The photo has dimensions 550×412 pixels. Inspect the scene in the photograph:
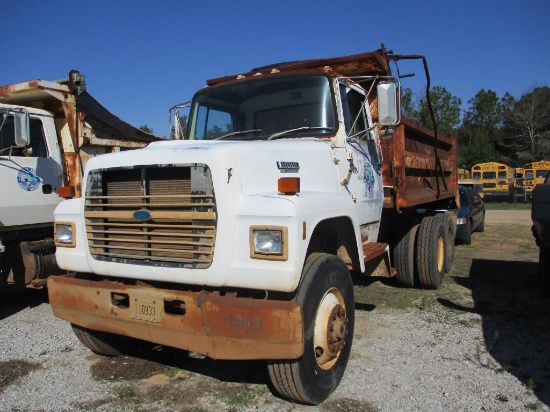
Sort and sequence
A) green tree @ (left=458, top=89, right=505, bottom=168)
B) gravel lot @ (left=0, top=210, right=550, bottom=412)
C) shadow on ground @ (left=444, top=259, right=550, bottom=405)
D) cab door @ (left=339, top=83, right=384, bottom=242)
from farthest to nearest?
green tree @ (left=458, top=89, right=505, bottom=168) → cab door @ (left=339, top=83, right=384, bottom=242) → shadow on ground @ (left=444, top=259, right=550, bottom=405) → gravel lot @ (left=0, top=210, right=550, bottom=412)

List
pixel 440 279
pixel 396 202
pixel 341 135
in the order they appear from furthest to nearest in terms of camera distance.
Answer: pixel 440 279 < pixel 396 202 < pixel 341 135

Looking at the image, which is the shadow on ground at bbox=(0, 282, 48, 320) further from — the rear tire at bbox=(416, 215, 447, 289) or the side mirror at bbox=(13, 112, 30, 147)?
the rear tire at bbox=(416, 215, 447, 289)

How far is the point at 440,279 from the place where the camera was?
23.3 ft

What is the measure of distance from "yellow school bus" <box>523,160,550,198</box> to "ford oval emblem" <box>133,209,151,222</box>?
29159 mm

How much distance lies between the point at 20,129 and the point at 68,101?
3.22 feet

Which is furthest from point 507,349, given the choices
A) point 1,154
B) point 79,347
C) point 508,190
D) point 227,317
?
point 508,190

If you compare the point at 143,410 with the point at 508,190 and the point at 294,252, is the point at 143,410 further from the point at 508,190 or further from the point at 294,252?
the point at 508,190

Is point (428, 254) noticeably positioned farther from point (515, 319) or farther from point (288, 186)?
point (288, 186)

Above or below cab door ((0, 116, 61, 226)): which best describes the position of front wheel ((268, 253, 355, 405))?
below

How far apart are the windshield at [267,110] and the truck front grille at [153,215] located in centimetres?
134

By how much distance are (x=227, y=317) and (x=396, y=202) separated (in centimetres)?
319

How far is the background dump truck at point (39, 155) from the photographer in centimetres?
586

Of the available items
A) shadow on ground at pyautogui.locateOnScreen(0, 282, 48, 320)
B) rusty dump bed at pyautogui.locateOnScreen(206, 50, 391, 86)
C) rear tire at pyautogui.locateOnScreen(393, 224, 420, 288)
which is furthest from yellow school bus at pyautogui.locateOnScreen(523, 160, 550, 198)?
shadow on ground at pyautogui.locateOnScreen(0, 282, 48, 320)

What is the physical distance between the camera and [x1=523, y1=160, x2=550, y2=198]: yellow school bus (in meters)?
28.4
